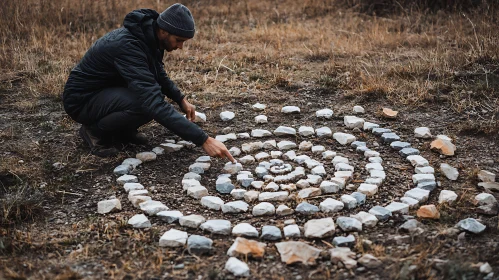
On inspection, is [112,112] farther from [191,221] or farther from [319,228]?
[319,228]

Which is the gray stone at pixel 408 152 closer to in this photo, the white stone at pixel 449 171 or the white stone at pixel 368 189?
the white stone at pixel 449 171

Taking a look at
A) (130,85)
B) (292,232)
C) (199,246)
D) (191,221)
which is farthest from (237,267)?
(130,85)

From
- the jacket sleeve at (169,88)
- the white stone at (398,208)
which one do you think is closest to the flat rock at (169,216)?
the white stone at (398,208)

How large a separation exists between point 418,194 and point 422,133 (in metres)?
1.22

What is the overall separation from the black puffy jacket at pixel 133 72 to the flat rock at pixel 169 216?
65cm

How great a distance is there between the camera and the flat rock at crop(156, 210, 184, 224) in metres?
3.88

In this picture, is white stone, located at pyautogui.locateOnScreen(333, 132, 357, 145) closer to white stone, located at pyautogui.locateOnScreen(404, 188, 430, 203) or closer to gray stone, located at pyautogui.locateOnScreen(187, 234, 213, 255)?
white stone, located at pyautogui.locateOnScreen(404, 188, 430, 203)

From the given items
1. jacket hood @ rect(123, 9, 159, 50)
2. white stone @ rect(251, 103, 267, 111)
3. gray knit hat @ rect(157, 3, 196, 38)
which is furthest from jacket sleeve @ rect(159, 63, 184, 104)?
white stone @ rect(251, 103, 267, 111)

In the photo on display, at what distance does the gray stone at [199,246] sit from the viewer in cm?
349

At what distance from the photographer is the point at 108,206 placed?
405 cm

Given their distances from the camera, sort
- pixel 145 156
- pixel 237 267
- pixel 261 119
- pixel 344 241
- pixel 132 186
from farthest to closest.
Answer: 1. pixel 261 119
2. pixel 145 156
3. pixel 132 186
4. pixel 344 241
5. pixel 237 267

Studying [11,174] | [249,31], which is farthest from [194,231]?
[249,31]

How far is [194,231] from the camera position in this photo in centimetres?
379

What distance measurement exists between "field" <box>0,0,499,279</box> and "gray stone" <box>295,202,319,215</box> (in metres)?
0.04
